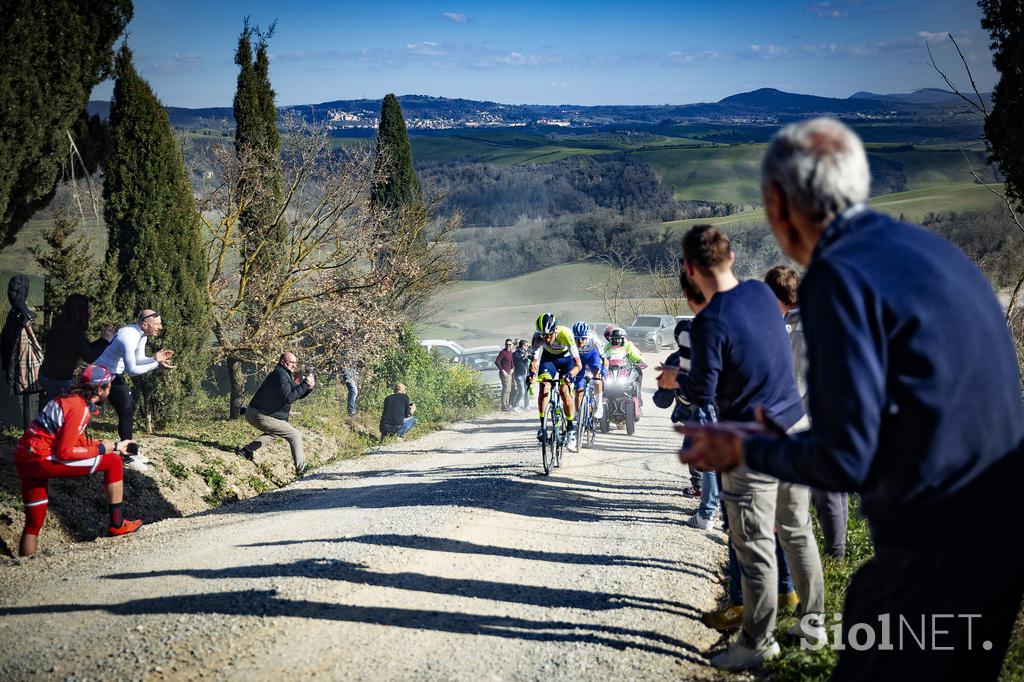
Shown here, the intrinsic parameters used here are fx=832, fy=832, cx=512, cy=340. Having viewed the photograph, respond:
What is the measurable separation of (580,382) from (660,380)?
818 centimetres

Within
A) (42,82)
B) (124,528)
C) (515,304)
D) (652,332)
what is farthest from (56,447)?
(515,304)

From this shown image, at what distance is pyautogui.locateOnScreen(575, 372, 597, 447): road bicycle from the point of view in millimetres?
13789

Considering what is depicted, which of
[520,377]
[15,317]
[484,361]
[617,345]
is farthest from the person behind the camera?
[484,361]

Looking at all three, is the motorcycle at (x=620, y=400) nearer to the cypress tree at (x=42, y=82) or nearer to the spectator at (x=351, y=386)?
the spectator at (x=351, y=386)

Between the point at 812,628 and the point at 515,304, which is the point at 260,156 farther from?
the point at 515,304

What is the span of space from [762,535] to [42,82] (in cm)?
1307

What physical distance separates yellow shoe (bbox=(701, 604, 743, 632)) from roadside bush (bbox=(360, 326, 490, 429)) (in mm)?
17278

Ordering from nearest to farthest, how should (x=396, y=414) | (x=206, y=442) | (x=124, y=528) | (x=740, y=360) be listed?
(x=740, y=360), (x=124, y=528), (x=206, y=442), (x=396, y=414)

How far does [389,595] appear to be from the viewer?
6090mm

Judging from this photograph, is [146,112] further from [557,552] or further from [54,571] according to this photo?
[557,552]

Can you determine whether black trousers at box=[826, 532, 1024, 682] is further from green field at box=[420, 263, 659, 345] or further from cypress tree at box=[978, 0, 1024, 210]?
green field at box=[420, 263, 659, 345]

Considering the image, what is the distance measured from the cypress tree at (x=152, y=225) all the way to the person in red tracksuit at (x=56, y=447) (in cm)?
690

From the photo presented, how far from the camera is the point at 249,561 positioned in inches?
277

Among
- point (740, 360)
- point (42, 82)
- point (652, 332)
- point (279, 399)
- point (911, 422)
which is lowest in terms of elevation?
point (652, 332)
